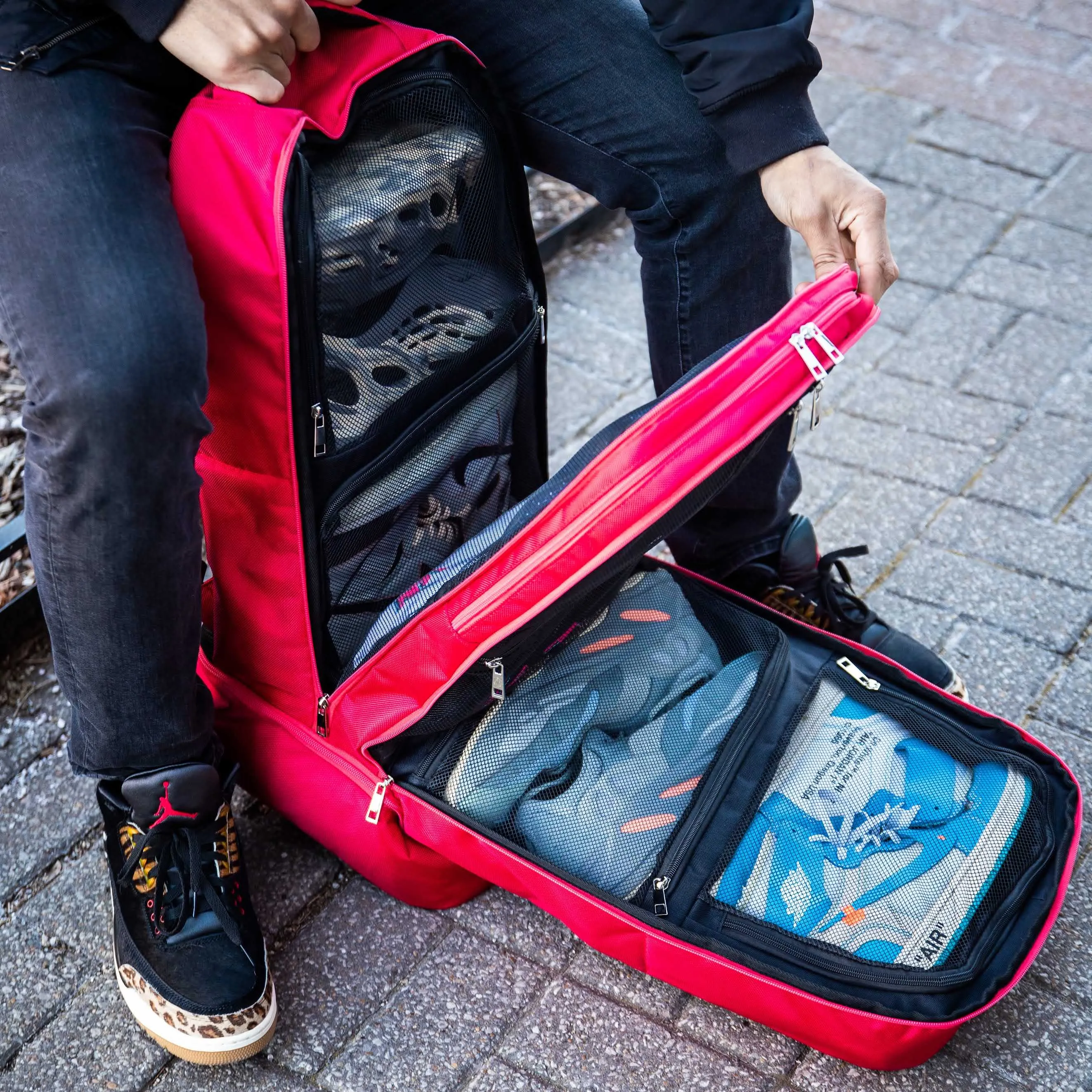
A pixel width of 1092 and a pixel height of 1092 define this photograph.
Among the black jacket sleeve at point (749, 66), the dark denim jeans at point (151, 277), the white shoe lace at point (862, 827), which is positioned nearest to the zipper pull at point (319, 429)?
the dark denim jeans at point (151, 277)

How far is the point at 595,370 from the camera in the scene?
2.69 meters

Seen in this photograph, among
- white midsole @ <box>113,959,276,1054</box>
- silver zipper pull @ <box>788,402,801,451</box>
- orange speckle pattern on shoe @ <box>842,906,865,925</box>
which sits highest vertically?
silver zipper pull @ <box>788,402,801,451</box>

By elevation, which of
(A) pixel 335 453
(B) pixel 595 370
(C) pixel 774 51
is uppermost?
(C) pixel 774 51

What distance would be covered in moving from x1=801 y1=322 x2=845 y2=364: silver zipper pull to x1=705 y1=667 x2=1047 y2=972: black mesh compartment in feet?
1.67

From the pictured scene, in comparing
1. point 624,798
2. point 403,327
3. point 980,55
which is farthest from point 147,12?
point 980,55

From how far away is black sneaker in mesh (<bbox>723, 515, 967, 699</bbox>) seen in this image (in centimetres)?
188

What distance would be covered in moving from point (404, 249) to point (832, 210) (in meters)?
0.54

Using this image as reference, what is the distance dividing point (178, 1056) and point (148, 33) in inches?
46.4

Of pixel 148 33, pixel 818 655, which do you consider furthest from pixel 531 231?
pixel 818 655

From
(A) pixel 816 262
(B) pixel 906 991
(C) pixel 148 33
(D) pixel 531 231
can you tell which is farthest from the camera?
(D) pixel 531 231

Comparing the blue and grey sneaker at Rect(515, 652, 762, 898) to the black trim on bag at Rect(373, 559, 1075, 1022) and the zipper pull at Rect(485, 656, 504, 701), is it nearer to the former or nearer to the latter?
the black trim on bag at Rect(373, 559, 1075, 1022)

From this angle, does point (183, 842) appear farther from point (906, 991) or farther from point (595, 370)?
point (595, 370)

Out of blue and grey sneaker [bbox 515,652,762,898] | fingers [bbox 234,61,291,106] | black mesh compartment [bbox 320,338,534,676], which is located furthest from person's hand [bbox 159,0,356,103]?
blue and grey sneaker [bbox 515,652,762,898]

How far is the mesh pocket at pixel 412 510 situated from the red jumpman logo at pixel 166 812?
249 millimetres
